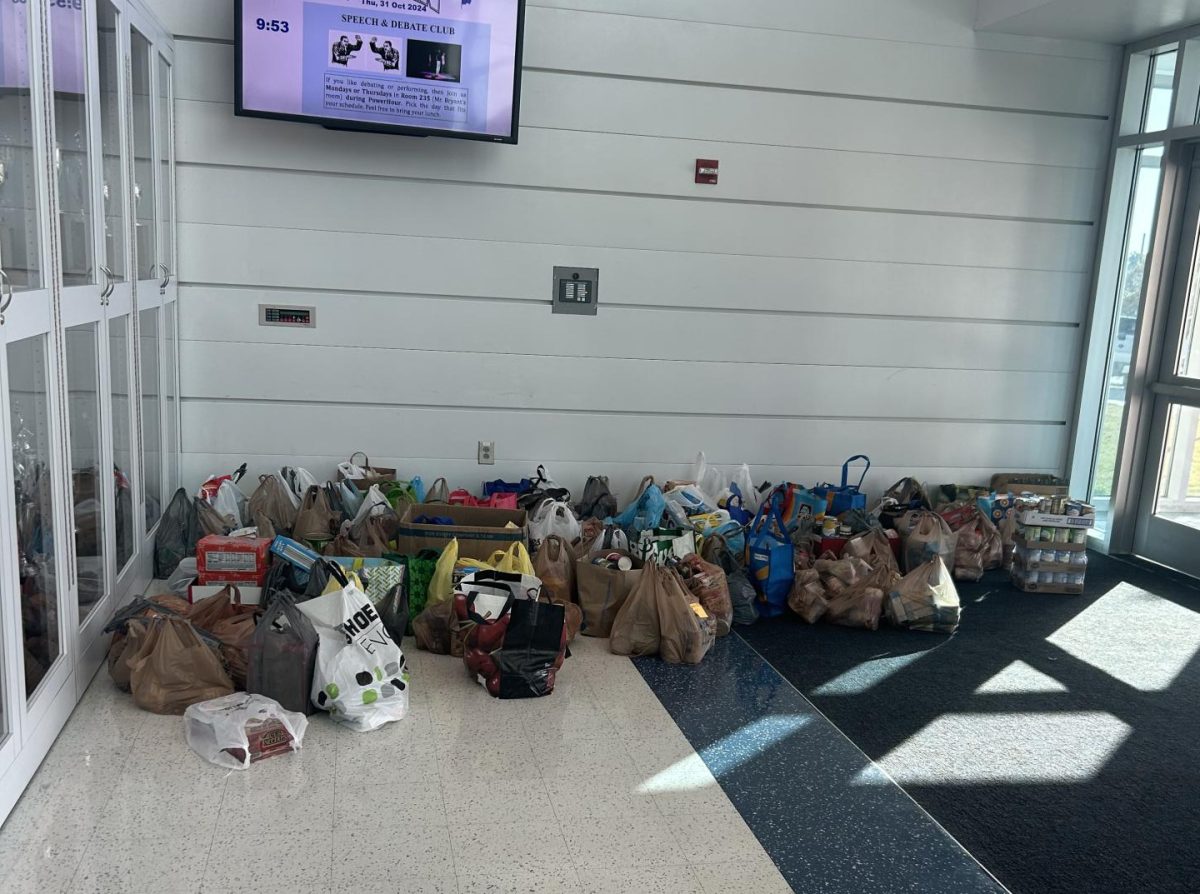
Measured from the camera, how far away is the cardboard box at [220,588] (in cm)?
368

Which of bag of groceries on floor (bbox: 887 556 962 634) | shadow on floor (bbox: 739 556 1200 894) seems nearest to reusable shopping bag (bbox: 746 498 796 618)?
shadow on floor (bbox: 739 556 1200 894)

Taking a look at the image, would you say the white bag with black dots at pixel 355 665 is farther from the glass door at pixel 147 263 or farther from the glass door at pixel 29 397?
the glass door at pixel 147 263

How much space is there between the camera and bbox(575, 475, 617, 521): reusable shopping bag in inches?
194

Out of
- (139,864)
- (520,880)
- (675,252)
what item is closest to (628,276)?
(675,252)

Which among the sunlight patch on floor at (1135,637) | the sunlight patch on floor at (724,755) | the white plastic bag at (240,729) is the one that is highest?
the white plastic bag at (240,729)

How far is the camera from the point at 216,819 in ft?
8.32

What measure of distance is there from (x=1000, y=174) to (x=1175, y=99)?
34.7 inches

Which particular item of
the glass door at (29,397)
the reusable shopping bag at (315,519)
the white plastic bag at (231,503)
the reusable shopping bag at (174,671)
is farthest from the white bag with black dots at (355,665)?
the white plastic bag at (231,503)

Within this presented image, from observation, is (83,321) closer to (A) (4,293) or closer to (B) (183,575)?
(A) (4,293)

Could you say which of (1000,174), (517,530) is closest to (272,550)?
(517,530)

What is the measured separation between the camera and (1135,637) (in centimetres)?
425

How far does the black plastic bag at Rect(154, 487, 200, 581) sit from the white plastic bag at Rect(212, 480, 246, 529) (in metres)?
0.13

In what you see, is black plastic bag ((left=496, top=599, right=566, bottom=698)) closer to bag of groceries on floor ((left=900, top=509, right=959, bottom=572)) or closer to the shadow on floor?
the shadow on floor

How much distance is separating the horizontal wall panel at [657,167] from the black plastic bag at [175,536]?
5.20 feet
